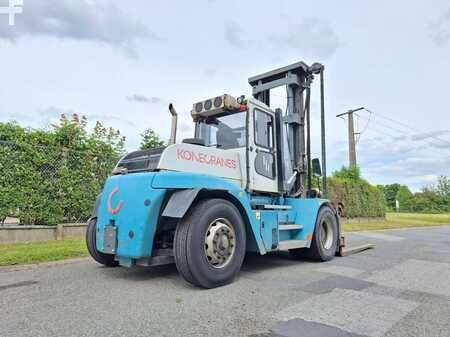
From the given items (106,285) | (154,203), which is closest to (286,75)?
(154,203)

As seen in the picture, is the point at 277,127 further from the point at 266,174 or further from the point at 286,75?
the point at 286,75

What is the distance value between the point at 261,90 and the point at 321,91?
130 centimetres

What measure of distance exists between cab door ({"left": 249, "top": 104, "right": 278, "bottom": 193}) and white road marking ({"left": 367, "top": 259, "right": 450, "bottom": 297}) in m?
2.20

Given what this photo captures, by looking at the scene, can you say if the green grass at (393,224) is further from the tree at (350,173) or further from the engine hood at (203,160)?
the engine hood at (203,160)

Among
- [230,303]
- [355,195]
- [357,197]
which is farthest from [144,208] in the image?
[357,197]

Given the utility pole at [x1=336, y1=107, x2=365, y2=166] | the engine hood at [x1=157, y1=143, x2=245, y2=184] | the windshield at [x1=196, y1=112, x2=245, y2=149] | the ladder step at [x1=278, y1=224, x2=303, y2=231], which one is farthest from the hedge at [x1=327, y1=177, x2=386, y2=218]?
the engine hood at [x1=157, y1=143, x2=245, y2=184]

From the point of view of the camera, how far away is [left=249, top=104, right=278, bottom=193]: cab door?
571cm

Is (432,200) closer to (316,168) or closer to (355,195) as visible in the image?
(355,195)

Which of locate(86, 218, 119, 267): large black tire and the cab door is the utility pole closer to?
the cab door

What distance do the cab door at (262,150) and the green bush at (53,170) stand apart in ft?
16.8

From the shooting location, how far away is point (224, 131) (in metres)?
6.01

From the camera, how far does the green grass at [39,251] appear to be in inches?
228

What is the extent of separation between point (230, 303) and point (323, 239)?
3.76m

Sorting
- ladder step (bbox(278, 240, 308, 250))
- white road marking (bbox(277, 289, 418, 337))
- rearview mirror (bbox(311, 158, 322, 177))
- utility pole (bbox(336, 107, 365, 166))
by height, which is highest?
utility pole (bbox(336, 107, 365, 166))
